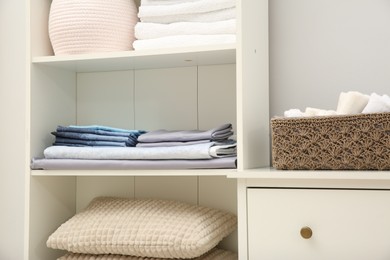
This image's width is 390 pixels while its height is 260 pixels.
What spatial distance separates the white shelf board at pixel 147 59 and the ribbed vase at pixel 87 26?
4cm

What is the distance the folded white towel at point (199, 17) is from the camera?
1501 millimetres

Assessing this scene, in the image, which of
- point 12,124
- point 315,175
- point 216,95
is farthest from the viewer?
point 12,124

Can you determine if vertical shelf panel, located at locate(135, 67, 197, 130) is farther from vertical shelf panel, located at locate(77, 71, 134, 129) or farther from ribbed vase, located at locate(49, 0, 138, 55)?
ribbed vase, located at locate(49, 0, 138, 55)

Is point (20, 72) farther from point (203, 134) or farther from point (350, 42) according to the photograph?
point (350, 42)

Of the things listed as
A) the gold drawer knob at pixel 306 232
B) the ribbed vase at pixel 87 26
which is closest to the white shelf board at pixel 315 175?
the gold drawer knob at pixel 306 232

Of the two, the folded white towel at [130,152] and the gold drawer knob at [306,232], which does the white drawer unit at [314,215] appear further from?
the folded white towel at [130,152]

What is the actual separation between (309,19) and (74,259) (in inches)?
40.7

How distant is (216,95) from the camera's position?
1749 millimetres

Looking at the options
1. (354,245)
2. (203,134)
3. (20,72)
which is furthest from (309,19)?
(20,72)

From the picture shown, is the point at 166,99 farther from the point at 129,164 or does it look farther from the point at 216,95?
the point at 129,164

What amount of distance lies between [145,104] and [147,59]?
260 mm

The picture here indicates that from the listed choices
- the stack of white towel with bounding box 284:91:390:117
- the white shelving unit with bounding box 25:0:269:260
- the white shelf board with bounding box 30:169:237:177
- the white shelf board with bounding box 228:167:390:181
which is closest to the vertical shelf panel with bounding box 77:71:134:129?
the white shelving unit with bounding box 25:0:269:260

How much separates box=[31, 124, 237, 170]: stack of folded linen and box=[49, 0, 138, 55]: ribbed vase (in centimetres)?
26

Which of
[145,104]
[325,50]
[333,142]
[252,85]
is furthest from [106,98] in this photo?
[333,142]
